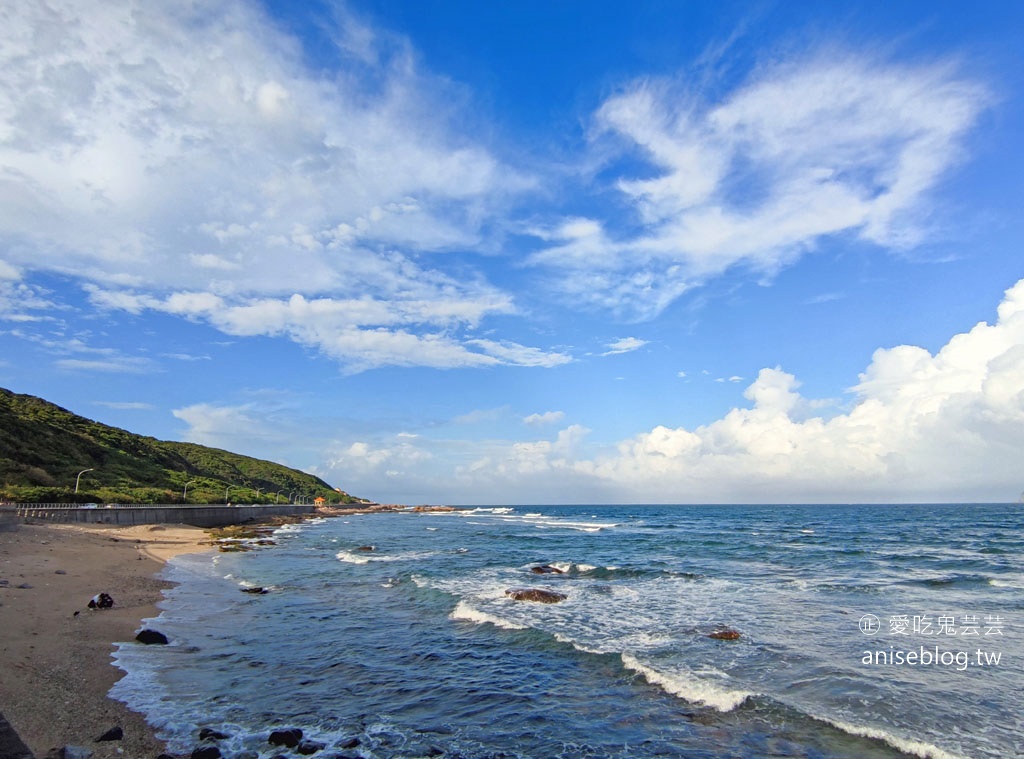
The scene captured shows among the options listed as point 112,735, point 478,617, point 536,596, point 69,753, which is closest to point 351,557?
point 536,596

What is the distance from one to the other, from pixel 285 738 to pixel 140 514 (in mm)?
64129

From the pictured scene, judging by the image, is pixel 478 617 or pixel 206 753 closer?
pixel 206 753

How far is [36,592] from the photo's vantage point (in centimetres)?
2047

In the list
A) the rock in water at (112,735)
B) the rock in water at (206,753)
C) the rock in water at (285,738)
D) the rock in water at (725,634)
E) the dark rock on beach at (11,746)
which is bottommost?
the rock in water at (725,634)

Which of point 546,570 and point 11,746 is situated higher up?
point 11,746

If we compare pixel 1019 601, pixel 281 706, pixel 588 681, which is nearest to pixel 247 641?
pixel 281 706

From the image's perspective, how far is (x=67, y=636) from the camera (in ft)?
52.3

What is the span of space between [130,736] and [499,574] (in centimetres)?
2635

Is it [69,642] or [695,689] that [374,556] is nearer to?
[69,642]

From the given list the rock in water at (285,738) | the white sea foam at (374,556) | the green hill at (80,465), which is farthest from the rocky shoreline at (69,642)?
the green hill at (80,465)

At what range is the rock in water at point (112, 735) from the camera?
9852 mm

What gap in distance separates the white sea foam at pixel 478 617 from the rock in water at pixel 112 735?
13.1m

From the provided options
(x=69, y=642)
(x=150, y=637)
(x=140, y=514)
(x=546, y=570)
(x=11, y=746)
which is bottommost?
(x=546, y=570)

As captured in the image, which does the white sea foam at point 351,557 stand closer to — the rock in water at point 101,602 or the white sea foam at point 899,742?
the rock in water at point 101,602
